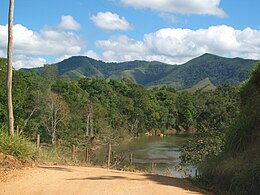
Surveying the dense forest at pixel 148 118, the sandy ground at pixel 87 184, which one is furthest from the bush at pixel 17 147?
the dense forest at pixel 148 118

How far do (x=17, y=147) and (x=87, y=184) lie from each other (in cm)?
453

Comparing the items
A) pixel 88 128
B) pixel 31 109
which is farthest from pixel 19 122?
pixel 88 128

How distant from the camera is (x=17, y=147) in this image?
1419 centimetres

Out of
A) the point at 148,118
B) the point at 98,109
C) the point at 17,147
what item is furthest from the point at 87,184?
the point at 148,118

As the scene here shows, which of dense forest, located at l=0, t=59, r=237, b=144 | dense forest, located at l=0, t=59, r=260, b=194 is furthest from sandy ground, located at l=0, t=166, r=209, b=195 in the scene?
dense forest, located at l=0, t=59, r=237, b=144

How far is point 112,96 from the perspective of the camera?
75125mm

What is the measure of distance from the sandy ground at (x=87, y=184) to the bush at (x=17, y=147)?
1.44 metres

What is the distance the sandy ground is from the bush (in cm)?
144

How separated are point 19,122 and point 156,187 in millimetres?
36531

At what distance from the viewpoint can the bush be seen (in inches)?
551

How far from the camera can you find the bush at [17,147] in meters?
14.0

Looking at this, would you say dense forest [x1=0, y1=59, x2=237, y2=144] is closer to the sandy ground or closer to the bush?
the bush

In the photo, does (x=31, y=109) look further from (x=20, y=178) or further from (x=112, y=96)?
(x=20, y=178)

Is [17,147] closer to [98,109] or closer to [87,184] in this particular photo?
[87,184]
